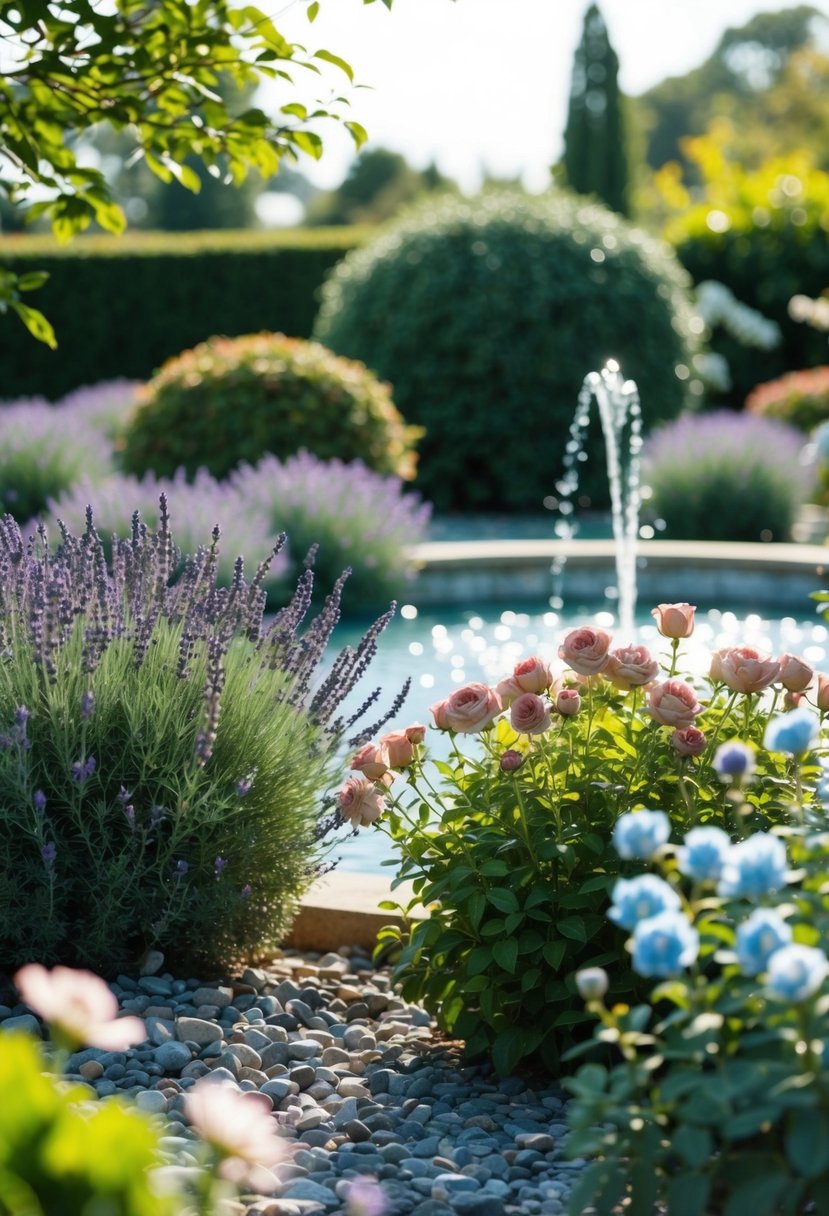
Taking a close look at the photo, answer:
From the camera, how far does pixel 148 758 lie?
2.77m

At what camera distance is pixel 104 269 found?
1620cm

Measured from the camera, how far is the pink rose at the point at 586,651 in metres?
2.52

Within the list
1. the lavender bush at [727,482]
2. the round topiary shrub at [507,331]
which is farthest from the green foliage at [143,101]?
the round topiary shrub at [507,331]

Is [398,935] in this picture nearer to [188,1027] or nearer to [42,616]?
[188,1027]

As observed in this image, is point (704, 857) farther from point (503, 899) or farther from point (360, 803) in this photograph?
point (360, 803)

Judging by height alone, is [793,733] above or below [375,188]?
below

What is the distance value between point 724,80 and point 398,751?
69.0m

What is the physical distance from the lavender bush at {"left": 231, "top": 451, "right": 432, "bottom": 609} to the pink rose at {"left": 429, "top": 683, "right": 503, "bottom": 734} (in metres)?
5.47

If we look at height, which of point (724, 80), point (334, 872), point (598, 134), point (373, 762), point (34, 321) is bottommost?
point (334, 872)

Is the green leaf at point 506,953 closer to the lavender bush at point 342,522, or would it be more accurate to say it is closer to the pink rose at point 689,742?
the pink rose at point 689,742

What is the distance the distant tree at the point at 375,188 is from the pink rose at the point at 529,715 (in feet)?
126

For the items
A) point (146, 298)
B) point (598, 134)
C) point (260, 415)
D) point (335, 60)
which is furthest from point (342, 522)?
point (598, 134)

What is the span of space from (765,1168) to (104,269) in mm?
15671

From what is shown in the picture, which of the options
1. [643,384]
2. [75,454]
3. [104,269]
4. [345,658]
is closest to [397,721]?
[345,658]
